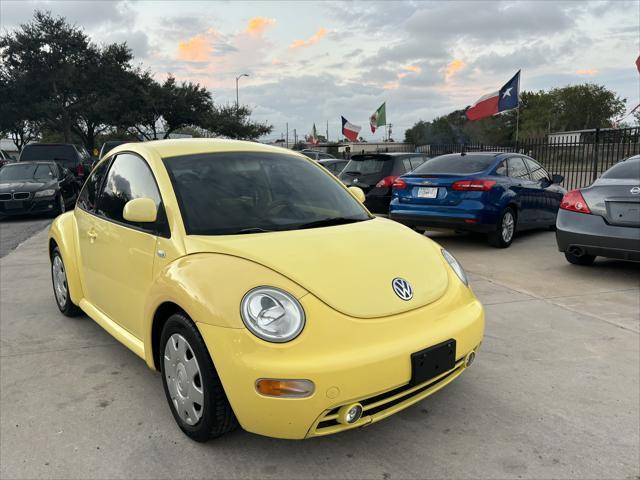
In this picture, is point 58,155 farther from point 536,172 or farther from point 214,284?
point 214,284

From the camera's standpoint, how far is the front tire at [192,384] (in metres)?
2.41

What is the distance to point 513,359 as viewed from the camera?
12.0 feet

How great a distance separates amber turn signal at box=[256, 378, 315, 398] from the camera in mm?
2186

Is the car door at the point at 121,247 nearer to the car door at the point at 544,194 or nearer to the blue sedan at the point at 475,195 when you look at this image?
the blue sedan at the point at 475,195

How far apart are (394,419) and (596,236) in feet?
13.1

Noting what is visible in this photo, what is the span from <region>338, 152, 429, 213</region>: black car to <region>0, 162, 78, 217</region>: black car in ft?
22.9

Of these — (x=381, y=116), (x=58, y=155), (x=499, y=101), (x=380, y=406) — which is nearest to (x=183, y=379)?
(x=380, y=406)

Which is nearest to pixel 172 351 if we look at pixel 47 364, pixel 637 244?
pixel 47 364

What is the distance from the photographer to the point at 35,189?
475 inches

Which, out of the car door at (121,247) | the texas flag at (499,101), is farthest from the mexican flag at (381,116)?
the car door at (121,247)

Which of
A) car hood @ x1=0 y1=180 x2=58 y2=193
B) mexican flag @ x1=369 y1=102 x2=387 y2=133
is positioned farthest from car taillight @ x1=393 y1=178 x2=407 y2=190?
mexican flag @ x1=369 y1=102 x2=387 y2=133

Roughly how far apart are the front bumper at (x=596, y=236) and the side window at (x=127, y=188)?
476cm

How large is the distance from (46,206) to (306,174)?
1048 cm

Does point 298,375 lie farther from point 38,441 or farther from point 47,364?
point 47,364
